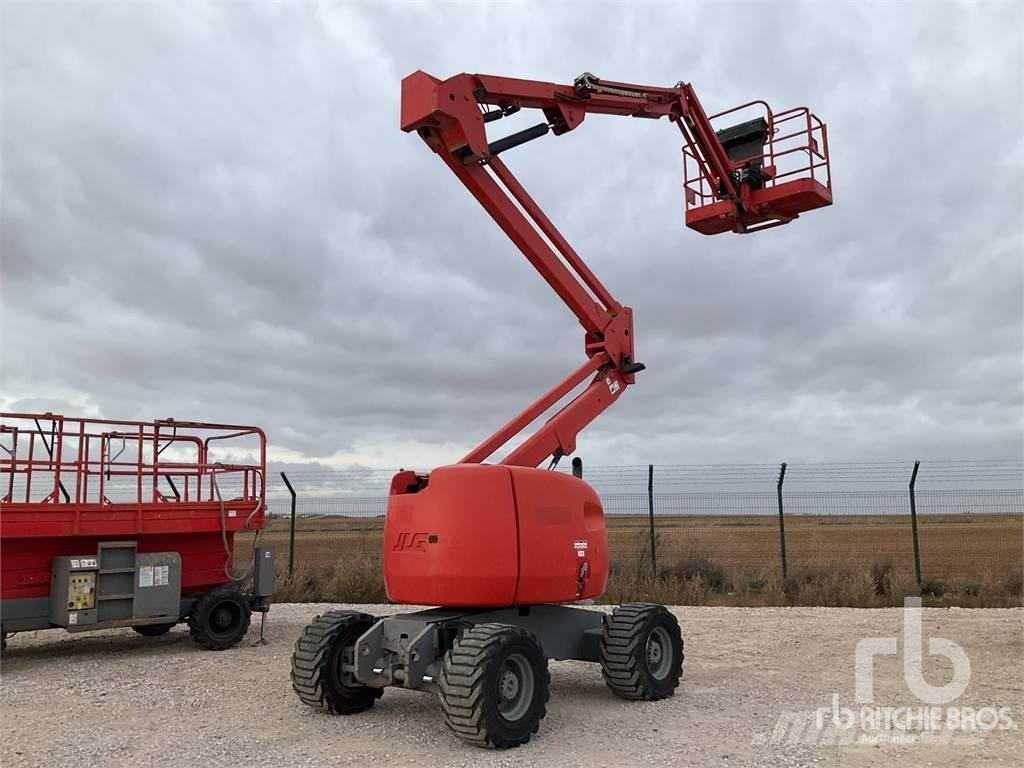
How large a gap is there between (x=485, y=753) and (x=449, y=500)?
1.94 metres

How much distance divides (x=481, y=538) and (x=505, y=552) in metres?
0.24

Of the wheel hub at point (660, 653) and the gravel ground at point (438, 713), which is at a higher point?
the wheel hub at point (660, 653)

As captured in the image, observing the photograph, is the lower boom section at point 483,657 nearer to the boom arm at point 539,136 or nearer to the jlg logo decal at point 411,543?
the jlg logo decal at point 411,543

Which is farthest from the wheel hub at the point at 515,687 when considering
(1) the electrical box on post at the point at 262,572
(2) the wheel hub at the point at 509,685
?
(1) the electrical box on post at the point at 262,572

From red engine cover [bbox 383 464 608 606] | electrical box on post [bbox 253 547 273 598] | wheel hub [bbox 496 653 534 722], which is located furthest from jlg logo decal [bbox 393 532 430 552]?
electrical box on post [bbox 253 547 273 598]

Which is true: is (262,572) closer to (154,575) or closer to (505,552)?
(154,575)

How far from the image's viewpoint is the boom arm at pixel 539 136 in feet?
25.4

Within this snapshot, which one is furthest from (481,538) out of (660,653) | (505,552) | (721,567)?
(721,567)

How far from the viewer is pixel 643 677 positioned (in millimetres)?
7496

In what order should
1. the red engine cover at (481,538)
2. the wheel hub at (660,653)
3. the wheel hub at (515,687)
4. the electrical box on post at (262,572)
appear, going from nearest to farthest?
1. the wheel hub at (515,687)
2. the red engine cover at (481,538)
3. the wheel hub at (660,653)
4. the electrical box on post at (262,572)

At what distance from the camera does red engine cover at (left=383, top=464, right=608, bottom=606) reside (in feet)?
22.4

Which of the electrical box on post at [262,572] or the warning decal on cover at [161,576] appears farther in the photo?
the electrical box on post at [262,572]

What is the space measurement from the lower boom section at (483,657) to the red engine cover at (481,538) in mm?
298

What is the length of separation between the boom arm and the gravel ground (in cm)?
242
